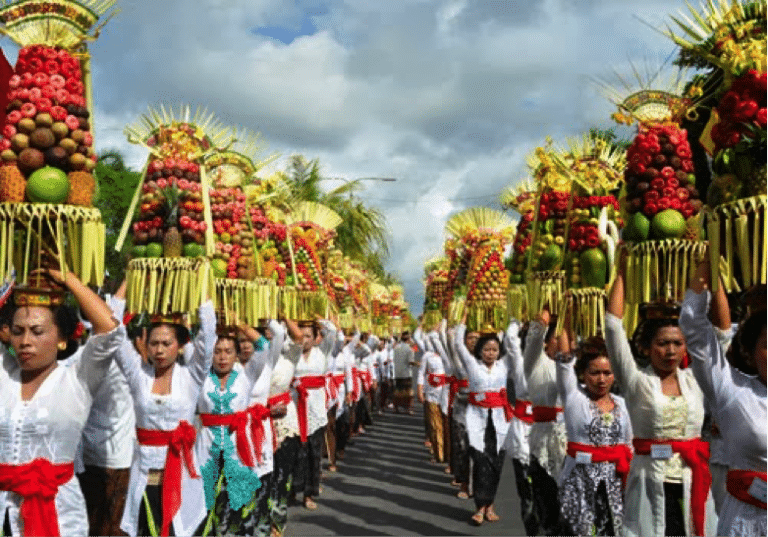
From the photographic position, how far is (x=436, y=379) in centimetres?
1417

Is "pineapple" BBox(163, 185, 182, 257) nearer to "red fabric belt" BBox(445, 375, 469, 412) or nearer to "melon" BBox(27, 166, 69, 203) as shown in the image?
"melon" BBox(27, 166, 69, 203)

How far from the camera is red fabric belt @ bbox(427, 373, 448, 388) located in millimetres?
14016

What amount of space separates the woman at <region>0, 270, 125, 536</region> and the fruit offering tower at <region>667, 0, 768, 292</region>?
2.59 metres

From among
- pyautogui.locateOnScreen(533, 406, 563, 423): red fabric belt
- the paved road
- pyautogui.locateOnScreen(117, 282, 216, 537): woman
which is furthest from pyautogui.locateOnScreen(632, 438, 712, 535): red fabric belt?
the paved road

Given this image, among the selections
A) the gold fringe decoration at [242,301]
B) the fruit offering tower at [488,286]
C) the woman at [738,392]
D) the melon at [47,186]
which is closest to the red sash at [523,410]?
the fruit offering tower at [488,286]

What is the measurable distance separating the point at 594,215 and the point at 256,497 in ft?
10.9

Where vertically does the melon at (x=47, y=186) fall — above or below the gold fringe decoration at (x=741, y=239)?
above

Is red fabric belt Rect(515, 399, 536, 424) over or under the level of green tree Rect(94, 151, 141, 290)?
under

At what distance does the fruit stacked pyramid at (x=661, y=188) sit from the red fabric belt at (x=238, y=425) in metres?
3.30

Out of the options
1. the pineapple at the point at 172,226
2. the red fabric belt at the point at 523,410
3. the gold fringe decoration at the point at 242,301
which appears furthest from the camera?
the red fabric belt at the point at 523,410

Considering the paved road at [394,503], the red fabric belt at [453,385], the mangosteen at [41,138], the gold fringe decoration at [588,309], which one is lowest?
the paved road at [394,503]

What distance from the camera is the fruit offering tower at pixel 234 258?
6.40 meters

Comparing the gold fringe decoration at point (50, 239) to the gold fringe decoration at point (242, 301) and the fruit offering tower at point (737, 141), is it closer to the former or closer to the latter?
the gold fringe decoration at point (242, 301)

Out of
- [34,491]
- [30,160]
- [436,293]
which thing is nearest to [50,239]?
[30,160]
